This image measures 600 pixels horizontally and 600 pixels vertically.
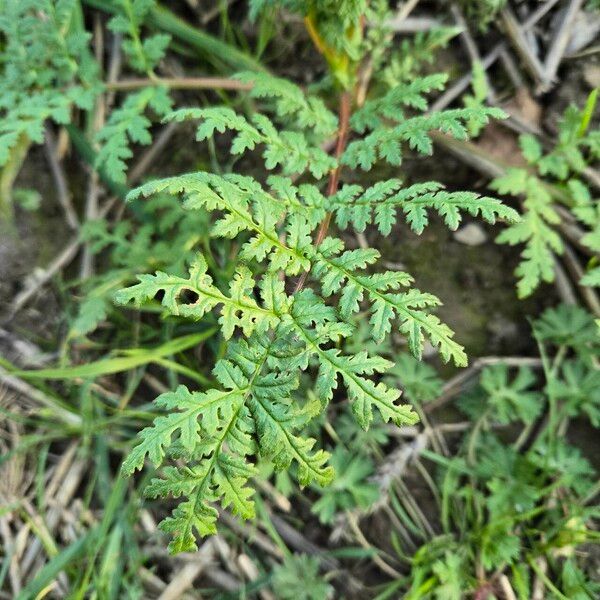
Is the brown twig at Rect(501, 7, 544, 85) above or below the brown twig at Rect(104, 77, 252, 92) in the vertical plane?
below

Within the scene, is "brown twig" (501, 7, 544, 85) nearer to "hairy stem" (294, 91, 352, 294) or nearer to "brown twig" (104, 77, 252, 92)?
"hairy stem" (294, 91, 352, 294)

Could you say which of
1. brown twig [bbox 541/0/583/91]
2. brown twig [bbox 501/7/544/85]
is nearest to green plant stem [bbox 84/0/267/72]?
brown twig [bbox 501/7/544/85]

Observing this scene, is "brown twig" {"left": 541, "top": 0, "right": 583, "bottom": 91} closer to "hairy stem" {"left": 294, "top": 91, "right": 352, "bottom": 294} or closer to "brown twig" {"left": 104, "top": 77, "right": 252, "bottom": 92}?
"hairy stem" {"left": 294, "top": 91, "right": 352, "bottom": 294}

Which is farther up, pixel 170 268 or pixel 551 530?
pixel 170 268

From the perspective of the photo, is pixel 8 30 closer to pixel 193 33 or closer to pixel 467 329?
pixel 193 33

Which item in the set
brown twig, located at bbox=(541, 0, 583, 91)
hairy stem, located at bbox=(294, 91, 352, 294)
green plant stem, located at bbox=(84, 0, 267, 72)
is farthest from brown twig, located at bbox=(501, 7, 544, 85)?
green plant stem, located at bbox=(84, 0, 267, 72)

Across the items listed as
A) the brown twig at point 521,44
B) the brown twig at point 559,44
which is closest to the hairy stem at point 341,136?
the brown twig at point 521,44

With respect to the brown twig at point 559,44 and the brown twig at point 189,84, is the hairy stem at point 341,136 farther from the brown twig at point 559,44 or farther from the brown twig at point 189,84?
the brown twig at point 559,44

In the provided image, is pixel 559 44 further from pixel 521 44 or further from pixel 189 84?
pixel 189 84


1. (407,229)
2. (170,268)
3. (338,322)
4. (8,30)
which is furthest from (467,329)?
(8,30)

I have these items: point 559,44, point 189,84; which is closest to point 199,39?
point 189,84

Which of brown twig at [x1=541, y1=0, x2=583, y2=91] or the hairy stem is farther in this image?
brown twig at [x1=541, y1=0, x2=583, y2=91]
